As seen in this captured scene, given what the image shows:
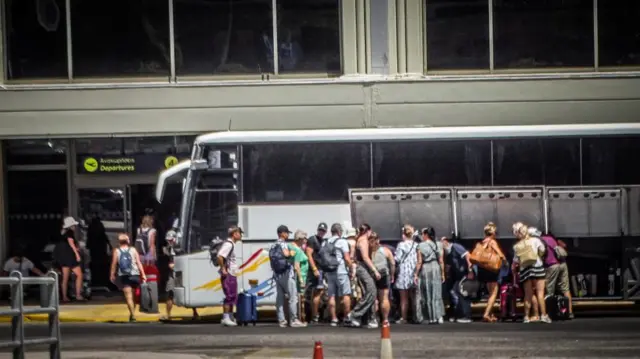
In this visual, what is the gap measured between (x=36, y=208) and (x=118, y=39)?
4043mm

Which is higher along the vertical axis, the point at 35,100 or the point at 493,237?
the point at 35,100

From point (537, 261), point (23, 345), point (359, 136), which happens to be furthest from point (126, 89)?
point (23, 345)

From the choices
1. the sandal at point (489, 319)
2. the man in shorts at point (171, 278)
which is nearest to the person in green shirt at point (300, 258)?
the man in shorts at point (171, 278)

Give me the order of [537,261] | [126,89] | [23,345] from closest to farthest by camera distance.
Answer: [23,345] < [537,261] < [126,89]

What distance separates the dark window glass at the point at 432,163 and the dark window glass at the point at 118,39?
6630 mm

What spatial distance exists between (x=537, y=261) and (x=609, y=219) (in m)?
2.49

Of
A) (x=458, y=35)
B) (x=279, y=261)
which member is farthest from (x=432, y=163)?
(x=458, y=35)

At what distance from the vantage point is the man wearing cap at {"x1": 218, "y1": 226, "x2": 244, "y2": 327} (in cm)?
2427

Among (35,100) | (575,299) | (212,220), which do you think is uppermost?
(35,100)

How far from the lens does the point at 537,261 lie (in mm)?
23734

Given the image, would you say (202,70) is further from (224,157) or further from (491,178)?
(491,178)

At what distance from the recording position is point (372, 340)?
20859 millimetres

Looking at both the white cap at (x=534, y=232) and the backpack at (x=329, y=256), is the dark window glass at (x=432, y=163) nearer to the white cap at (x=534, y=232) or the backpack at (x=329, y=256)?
the white cap at (x=534, y=232)

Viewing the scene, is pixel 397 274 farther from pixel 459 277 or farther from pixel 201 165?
pixel 201 165
